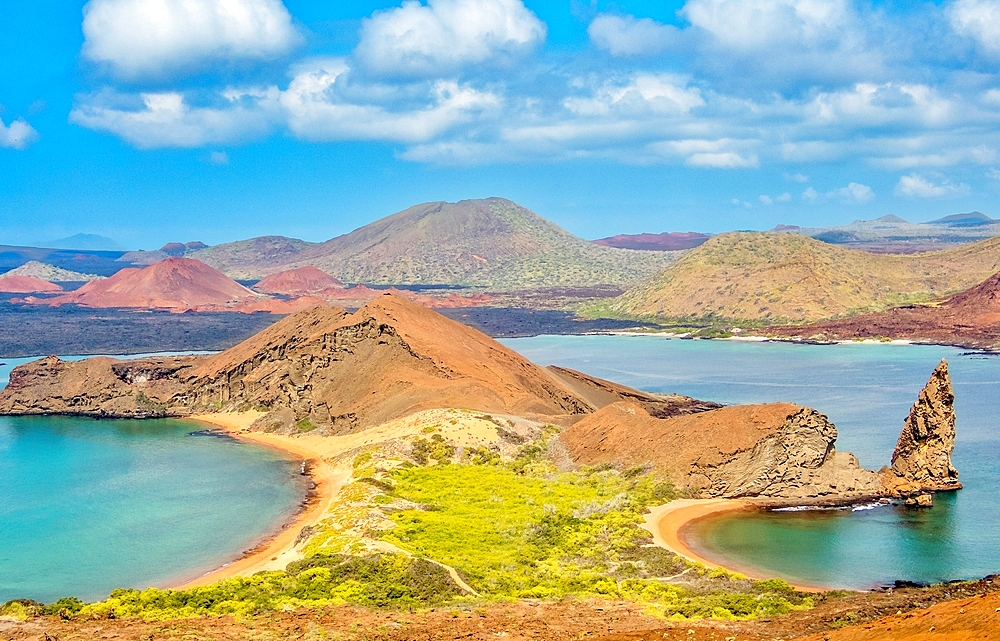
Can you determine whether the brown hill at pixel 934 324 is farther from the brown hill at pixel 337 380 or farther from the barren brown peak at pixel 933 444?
the barren brown peak at pixel 933 444

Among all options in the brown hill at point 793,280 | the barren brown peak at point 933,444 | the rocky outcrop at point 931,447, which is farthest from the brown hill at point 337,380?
the brown hill at point 793,280

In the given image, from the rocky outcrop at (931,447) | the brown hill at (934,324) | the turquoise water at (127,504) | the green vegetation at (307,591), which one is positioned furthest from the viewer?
the brown hill at (934,324)

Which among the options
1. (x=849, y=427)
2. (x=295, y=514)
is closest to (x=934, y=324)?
(x=849, y=427)

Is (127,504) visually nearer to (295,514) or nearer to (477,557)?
(295,514)

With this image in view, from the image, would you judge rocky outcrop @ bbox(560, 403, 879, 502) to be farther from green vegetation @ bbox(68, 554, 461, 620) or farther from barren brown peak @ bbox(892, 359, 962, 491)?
green vegetation @ bbox(68, 554, 461, 620)

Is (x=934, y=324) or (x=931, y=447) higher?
(x=934, y=324)
